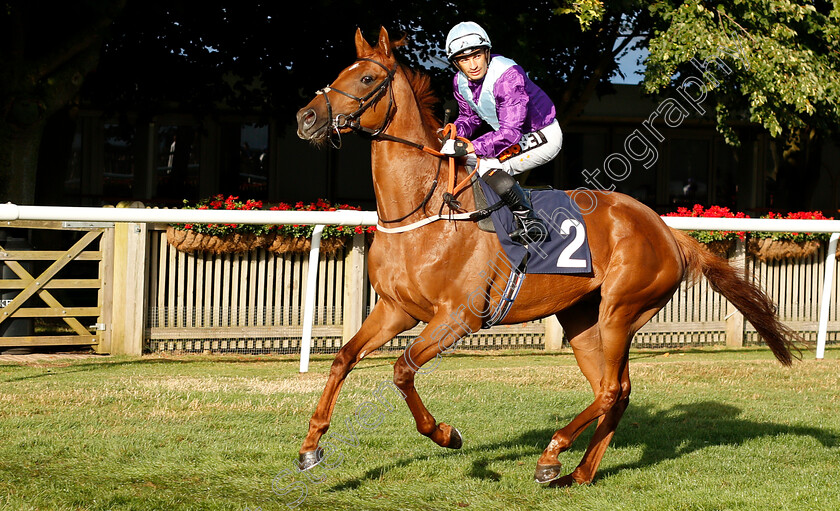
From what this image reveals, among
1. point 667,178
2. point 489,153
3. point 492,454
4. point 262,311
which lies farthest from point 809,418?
point 667,178

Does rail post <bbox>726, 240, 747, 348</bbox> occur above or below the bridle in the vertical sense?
below

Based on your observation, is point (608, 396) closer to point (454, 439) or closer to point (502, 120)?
point (454, 439)

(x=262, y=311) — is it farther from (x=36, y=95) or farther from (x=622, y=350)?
(x=622, y=350)

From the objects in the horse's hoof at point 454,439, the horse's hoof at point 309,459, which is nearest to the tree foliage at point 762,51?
the horse's hoof at point 454,439

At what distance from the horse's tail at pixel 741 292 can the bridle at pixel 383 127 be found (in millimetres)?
1629

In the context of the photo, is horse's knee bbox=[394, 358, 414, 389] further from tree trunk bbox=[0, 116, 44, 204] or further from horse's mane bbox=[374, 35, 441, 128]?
tree trunk bbox=[0, 116, 44, 204]

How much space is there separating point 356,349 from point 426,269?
1.82 feet

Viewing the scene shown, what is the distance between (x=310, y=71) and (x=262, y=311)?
16.0 feet

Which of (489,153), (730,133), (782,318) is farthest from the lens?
(730,133)

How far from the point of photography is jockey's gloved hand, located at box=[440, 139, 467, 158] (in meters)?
4.39

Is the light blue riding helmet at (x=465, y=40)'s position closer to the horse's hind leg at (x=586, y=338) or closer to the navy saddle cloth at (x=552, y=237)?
the navy saddle cloth at (x=552, y=237)

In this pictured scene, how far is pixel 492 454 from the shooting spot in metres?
4.99

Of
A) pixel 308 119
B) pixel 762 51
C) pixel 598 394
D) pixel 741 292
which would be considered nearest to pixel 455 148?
pixel 308 119

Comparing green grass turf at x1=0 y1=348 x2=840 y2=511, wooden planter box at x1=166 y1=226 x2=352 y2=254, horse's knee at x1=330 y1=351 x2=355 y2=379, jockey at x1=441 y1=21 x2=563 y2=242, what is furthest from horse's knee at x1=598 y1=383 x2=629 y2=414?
wooden planter box at x1=166 y1=226 x2=352 y2=254
